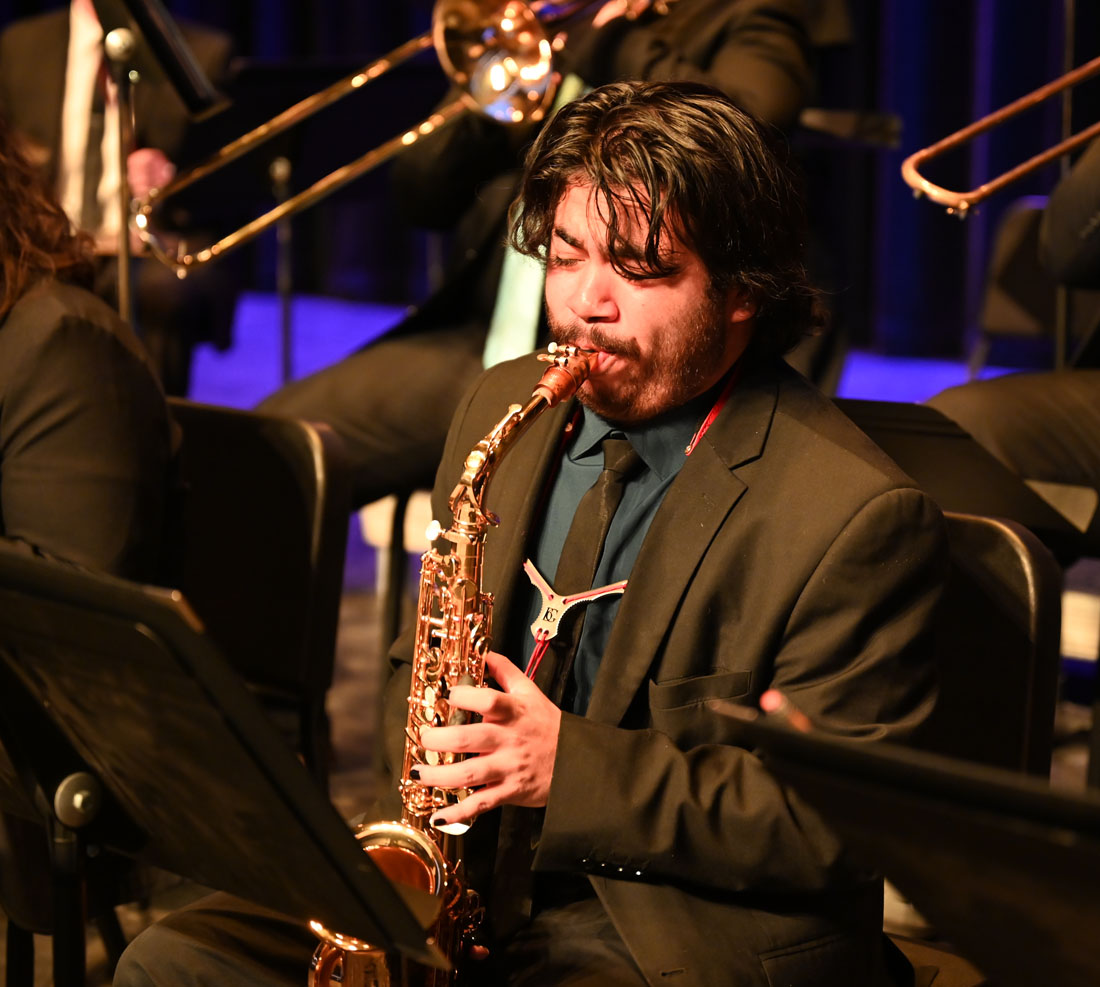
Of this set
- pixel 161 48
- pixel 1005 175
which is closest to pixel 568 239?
pixel 1005 175

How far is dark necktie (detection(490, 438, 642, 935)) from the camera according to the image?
1716mm

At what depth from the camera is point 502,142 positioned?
344 cm

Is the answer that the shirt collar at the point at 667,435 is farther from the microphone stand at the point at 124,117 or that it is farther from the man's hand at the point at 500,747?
the microphone stand at the point at 124,117

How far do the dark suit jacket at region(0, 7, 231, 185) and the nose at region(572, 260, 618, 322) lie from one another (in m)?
3.32

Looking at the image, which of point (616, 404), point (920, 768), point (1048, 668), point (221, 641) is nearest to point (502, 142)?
point (221, 641)

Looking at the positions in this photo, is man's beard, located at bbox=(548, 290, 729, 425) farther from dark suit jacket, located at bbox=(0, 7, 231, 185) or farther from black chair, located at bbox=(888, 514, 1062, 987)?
dark suit jacket, located at bbox=(0, 7, 231, 185)

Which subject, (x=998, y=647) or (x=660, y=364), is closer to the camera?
(x=660, y=364)

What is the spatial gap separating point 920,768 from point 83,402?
1649 mm

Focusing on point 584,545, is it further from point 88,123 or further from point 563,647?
point 88,123

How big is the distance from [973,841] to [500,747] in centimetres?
67

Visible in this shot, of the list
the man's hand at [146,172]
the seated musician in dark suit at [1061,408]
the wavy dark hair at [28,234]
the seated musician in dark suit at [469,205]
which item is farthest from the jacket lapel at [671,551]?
the man's hand at [146,172]

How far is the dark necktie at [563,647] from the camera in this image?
5.63 ft

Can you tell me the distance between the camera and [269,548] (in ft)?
8.20

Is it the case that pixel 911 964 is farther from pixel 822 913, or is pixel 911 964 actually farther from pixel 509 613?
pixel 509 613
